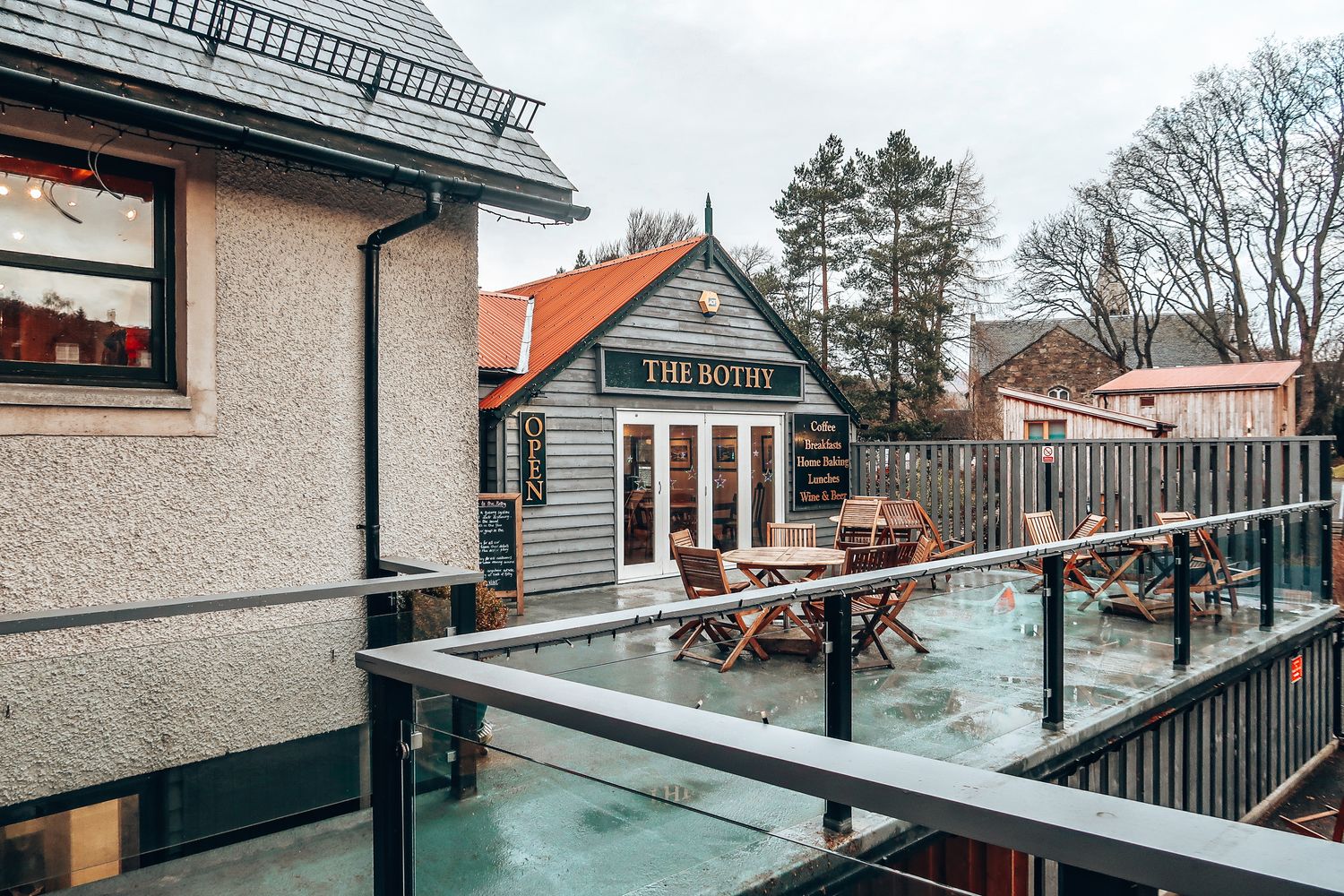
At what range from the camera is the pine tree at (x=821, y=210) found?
26922 mm

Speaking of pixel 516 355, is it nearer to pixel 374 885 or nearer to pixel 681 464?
pixel 681 464

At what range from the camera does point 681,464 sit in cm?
1160

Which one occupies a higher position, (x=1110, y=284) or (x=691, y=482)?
(x=1110, y=284)

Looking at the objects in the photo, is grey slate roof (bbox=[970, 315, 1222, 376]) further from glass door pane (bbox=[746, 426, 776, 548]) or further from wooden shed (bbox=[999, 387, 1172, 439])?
glass door pane (bbox=[746, 426, 776, 548])

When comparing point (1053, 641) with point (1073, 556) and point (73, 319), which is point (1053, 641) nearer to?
point (1073, 556)

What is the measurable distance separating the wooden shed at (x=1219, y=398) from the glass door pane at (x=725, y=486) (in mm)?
16735

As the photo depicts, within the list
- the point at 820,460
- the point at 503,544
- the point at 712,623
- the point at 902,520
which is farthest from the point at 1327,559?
the point at 503,544

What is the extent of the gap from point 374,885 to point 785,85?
1482 inches

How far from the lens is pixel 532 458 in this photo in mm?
10102

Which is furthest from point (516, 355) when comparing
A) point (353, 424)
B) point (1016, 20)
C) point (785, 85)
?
point (785, 85)

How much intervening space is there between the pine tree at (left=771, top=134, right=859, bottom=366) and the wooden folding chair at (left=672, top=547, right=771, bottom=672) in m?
20.9

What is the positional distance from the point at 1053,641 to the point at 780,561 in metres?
2.49

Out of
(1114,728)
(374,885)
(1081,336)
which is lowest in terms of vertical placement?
(1114,728)

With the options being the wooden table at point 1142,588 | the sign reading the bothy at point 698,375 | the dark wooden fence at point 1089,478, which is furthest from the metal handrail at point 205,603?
the dark wooden fence at point 1089,478
